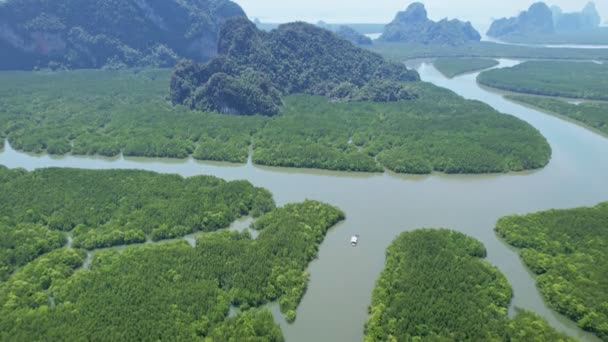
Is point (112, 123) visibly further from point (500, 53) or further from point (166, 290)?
point (500, 53)

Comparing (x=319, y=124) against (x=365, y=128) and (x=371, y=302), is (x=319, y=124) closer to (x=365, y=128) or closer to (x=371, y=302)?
(x=365, y=128)

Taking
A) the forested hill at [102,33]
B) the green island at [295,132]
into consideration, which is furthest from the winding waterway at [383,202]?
the forested hill at [102,33]

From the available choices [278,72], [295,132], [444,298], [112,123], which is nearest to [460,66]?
[278,72]

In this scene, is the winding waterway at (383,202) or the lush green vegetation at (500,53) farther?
the lush green vegetation at (500,53)

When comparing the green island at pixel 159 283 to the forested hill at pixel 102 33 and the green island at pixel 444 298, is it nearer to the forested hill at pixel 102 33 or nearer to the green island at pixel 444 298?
the green island at pixel 444 298

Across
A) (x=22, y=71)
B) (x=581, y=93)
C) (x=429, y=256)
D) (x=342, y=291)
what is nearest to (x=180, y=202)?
(x=342, y=291)
